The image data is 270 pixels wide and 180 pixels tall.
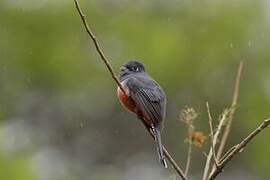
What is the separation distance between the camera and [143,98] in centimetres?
306

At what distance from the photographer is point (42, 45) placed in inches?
333

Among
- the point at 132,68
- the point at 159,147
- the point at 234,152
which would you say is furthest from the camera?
the point at 132,68

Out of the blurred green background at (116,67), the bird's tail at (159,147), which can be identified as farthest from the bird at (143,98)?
the blurred green background at (116,67)

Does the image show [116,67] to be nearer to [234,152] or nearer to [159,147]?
[159,147]

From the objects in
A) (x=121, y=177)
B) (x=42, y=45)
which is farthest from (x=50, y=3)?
(x=121, y=177)

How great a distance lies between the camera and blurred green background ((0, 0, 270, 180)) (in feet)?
26.5

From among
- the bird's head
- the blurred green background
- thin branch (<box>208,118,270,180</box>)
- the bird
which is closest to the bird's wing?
the bird

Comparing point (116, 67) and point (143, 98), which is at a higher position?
point (143, 98)

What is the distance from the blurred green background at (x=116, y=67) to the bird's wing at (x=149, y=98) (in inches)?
178

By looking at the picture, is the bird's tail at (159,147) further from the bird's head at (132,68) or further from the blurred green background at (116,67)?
the blurred green background at (116,67)

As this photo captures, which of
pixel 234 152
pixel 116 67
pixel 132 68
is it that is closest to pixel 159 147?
pixel 234 152

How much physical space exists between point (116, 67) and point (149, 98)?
4.73 meters

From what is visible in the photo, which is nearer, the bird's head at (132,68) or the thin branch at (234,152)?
the thin branch at (234,152)

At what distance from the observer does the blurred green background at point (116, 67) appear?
807cm
